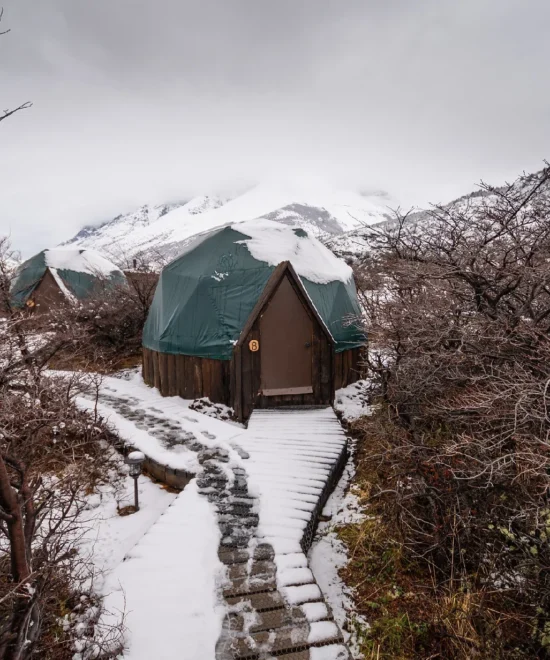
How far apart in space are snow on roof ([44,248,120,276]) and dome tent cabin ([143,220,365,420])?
36.7 feet

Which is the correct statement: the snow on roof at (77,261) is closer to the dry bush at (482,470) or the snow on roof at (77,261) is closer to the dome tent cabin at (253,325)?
the dome tent cabin at (253,325)

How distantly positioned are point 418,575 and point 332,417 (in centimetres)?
392

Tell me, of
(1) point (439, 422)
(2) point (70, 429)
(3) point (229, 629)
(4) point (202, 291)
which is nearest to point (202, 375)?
(4) point (202, 291)

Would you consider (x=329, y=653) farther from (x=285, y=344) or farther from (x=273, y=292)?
(x=273, y=292)

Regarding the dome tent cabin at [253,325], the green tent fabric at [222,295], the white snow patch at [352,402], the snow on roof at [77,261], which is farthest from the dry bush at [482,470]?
the snow on roof at [77,261]

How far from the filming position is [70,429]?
7465mm

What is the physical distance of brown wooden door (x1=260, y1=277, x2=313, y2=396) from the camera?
822 cm

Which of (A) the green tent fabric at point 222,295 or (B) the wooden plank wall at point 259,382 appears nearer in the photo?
(B) the wooden plank wall at point 259,382

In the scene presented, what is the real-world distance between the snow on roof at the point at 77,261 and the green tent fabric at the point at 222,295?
10.8 m

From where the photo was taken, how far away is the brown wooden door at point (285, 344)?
8.22 m

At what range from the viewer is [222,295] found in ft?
28.9

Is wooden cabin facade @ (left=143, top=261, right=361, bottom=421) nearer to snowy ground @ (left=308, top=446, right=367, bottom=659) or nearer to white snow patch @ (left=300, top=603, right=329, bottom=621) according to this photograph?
snowy ground @ (left=308, top=446, right=367, bottom=659)

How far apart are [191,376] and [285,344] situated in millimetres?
2458

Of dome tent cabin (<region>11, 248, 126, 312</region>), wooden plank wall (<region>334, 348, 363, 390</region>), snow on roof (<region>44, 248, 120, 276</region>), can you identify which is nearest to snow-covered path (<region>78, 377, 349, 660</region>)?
wooden plank wall (<region>334, 348, 363, 390</region>)
